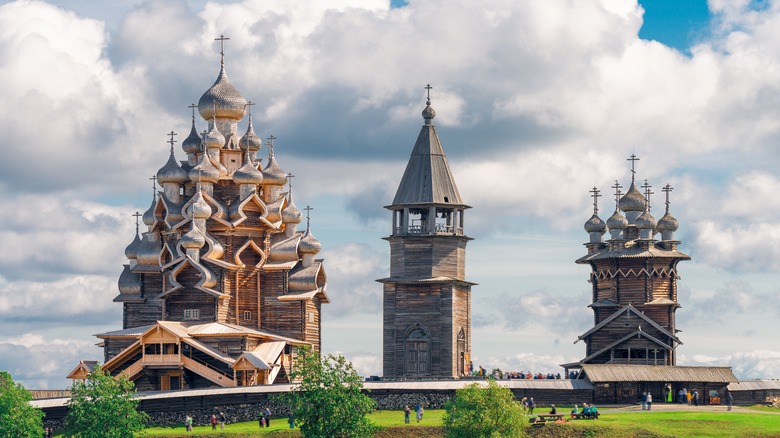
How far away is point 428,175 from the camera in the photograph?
86.3 metres

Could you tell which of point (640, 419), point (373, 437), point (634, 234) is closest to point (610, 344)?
point (634, 234)

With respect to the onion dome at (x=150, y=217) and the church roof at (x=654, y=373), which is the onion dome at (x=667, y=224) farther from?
the onion dome at (x=150, y=217)

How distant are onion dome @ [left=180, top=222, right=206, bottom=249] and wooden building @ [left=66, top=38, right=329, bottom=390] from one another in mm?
49

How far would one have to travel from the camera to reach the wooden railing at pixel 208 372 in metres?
78.9

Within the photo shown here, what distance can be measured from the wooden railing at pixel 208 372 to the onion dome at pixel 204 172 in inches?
419

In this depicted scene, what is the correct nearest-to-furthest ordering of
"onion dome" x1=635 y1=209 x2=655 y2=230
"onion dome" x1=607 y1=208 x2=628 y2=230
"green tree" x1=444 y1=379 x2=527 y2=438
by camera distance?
1. "green tree" x1=444 y1=379 x2=527 y2=438
2. "onion dome" x1=635 y1=209 x2=655 y2=230
3. "onion dome" x1=607 y1=208 x2=628 y2=230

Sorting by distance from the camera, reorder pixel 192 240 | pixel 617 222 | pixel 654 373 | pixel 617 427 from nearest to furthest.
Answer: pixel 617 427, pixel 654 373, pixel 192 240, pixel 617 222

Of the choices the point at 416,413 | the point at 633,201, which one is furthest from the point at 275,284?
the point at 633,201

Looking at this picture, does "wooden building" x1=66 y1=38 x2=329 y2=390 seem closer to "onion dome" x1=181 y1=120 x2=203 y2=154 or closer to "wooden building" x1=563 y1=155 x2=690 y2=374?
"onion dome" x1=181 y1=120 x2=203 y2=154

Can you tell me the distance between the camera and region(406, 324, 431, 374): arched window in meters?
84.1

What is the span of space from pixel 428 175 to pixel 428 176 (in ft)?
0.17

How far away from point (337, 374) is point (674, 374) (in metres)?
19.9

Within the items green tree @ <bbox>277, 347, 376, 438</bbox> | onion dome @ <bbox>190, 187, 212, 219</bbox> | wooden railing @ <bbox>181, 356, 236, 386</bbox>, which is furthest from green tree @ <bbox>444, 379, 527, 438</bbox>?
onion dome @ <bbox>190, 187, 212, 219</bbox>

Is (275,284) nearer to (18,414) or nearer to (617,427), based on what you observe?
(18,414)
